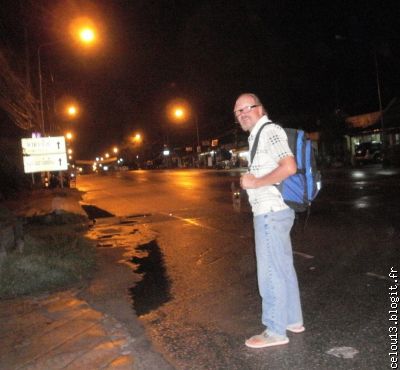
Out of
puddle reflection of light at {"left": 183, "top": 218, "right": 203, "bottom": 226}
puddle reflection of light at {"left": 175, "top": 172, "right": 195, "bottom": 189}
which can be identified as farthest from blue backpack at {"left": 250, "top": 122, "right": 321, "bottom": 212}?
puddle reflection of light at {"left": 175, "top": 172, "right": 195, "bottom": 189}

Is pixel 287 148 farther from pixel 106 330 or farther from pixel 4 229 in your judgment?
pixel 4 229

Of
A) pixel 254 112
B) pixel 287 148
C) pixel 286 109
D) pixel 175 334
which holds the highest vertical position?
pixel 286 109

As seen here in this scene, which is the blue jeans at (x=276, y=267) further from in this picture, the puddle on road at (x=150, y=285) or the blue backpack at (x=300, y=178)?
the puddle on road at (x=150, y=285)

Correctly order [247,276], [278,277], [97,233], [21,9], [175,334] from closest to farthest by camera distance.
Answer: [278,277] < [175,334] < [247,276] < [97,233] < [21,9]

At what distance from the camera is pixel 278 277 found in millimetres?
4129

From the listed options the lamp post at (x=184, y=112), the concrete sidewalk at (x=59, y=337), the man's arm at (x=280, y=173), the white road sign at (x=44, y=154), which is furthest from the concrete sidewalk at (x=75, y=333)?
the lamp post at (x=184, y=112)

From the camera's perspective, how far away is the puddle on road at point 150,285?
19.2 feet

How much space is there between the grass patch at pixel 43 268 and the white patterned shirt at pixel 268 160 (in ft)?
11.9

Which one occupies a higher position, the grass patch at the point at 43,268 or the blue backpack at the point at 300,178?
the blue backpack at the point at 300,178

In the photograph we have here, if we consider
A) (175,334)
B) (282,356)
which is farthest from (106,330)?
(282,356)

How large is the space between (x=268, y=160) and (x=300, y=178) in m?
0.28

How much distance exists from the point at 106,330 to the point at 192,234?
6.29m

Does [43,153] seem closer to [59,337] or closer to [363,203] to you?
[363,203]

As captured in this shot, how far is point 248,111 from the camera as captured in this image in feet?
13.4
